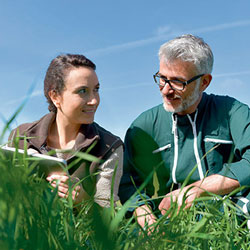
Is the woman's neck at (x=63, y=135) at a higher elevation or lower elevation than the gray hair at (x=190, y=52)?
lower

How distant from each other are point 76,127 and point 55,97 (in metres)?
0.34

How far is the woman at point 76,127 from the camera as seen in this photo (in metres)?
3.19

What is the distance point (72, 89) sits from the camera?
331cm

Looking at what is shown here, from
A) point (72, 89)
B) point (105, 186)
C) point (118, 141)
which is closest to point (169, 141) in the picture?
point (118, 141)

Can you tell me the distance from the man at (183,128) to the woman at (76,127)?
32 centimetres

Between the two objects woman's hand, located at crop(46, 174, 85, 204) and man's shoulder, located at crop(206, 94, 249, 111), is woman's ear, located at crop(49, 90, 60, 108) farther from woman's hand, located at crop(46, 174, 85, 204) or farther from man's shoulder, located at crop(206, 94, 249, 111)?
man's shoulder, located at crop(206, 94, 249, 111)

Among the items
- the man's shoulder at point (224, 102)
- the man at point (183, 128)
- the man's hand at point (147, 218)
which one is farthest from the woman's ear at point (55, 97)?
the man's shoulder at point (224, 102)

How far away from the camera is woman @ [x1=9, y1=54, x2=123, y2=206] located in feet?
10.5

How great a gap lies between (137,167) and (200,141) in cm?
63

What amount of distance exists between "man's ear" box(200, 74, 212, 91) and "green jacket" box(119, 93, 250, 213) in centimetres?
9

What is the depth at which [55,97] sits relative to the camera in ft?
11.5

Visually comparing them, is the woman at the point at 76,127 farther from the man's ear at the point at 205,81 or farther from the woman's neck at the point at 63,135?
the man's ear at the point at 205,81

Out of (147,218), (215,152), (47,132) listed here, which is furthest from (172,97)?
(147,218)

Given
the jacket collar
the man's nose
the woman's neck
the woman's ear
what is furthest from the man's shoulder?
the woman's ear
